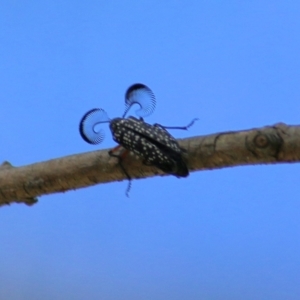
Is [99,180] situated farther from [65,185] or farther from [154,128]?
[154,128]

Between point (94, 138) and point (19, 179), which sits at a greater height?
point (94, 138)

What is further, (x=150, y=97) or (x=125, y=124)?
(x=150, y=97)

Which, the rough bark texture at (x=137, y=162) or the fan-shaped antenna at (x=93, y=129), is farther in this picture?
the fan-shaped antenna at (x=93, y=129)

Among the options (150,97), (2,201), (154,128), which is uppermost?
(150,97)

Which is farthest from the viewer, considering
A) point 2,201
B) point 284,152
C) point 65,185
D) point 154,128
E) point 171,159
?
point 2,201

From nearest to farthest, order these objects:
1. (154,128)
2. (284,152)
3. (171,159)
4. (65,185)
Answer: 1. (284,152)
2. (171,159)
3. (154,128)
4. (65,185)

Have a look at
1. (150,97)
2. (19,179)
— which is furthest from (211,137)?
(19,179)
